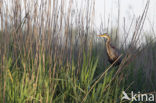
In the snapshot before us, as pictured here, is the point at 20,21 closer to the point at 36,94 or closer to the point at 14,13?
the point at 14,13

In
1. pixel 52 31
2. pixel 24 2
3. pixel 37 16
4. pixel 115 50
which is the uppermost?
pixel 24 2

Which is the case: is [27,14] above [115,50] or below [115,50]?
above

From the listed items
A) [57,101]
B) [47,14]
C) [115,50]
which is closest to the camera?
[47,14]

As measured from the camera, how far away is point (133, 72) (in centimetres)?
306

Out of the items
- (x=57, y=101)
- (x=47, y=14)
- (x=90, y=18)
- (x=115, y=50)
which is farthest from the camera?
(x=115, y=50)

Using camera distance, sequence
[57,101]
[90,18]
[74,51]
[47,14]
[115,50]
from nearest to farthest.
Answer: [47,14], [57,101], [90,18], [74,51], [115,50]

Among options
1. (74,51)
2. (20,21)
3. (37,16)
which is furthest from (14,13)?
(74,51)

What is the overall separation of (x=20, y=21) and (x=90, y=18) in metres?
0.74

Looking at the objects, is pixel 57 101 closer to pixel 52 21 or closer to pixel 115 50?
pixel 52 21

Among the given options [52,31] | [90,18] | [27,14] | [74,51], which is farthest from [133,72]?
[27,14]

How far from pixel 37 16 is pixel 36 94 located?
0.70m

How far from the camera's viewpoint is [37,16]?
2021mm

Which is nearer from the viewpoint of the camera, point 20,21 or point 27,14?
point 27,14

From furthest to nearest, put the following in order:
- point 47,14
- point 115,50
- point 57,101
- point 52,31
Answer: point 115,50
point 57,101
point 52,31
point 47,14
